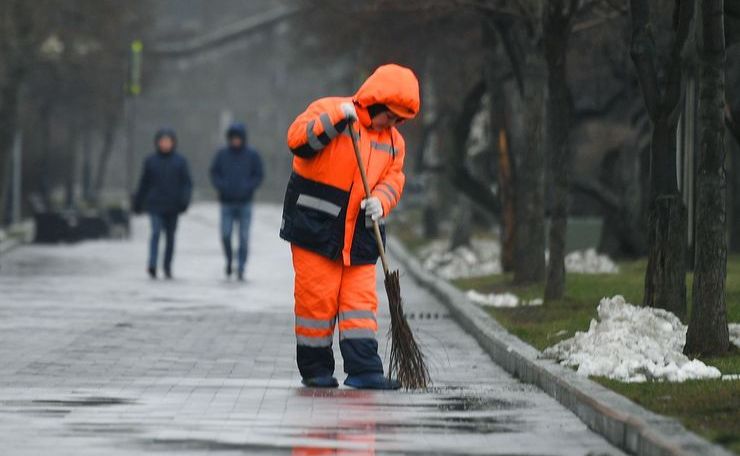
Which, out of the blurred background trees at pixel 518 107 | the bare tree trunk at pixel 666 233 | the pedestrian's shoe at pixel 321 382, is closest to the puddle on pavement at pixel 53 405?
the pedestrian's shoe at pixel 321 382

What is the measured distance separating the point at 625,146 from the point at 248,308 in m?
9.34

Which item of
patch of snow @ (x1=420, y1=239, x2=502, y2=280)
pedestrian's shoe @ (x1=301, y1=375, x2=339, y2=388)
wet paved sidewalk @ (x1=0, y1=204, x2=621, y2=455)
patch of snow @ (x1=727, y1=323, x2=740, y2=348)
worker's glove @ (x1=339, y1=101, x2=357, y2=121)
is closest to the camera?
wet paved sidewalk @ (x1=0, y1=204, x2=621, y2=455)

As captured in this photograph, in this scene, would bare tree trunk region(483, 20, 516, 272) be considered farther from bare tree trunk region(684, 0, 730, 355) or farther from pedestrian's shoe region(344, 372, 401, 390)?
pedestrian's shoe region(344, 372, 401, 390)

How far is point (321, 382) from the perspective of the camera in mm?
13242

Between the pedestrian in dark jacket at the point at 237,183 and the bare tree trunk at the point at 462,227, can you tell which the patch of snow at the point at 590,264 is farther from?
the bare tree trunk at the point at 462,227

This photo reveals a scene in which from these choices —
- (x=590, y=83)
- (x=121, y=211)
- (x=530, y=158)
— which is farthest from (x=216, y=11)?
(x=530, y=158)

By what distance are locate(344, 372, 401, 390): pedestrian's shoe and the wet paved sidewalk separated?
154 mm

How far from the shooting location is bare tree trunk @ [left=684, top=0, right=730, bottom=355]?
45.3 feet

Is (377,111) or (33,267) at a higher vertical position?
(377,111)

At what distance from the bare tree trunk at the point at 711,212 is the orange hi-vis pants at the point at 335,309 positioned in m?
2.04

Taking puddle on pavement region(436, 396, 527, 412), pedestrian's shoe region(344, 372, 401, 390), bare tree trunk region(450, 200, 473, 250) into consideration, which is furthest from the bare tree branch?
bare tree trunk region(450, 200, 473, 250)

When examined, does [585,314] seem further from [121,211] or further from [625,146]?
[121,211]

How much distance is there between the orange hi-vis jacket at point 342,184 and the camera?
42.9 feet

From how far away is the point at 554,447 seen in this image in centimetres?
1042
